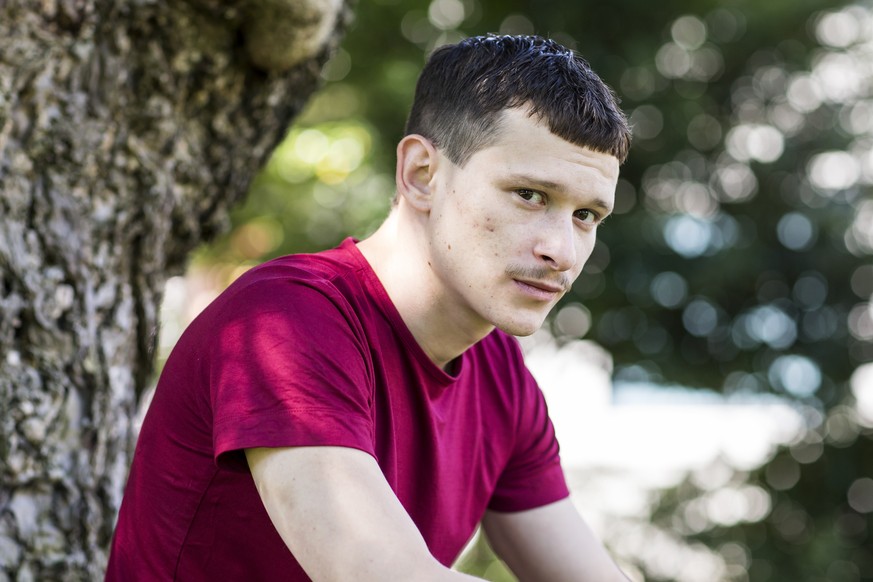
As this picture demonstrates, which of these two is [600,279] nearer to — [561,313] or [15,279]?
[561,313]

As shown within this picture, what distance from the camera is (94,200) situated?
2570 mm

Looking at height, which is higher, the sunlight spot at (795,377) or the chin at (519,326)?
the chin at (519,326)

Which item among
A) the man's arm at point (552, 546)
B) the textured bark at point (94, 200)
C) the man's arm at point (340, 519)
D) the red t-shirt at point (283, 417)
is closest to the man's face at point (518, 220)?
the red t-shirt at point (283, 417)

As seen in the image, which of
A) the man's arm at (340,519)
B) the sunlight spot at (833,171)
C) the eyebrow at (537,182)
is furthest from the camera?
the sunlight spot at (833,171)

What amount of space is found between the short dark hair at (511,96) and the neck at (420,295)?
0.60 ft

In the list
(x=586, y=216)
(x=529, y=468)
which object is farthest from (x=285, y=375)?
(x=529, y=468)

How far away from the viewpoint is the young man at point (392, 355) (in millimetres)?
1585

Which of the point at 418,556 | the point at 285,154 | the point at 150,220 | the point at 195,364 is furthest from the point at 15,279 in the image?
the point at 285,154

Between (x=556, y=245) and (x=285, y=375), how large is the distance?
1.88ft

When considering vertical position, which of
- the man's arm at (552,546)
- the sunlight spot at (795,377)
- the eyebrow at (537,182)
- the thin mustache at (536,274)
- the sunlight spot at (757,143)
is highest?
the sunlight spot at (757,143)

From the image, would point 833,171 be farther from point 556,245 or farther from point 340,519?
point 340,519

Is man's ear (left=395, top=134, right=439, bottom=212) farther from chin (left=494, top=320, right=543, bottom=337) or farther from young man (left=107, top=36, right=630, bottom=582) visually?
chin (left=494, top=320, right=543, bottom=337)

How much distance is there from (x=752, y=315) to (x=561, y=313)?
Result: 1.28 m

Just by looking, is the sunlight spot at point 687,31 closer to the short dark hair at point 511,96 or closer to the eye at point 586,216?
the short dark hair at point 511,96
